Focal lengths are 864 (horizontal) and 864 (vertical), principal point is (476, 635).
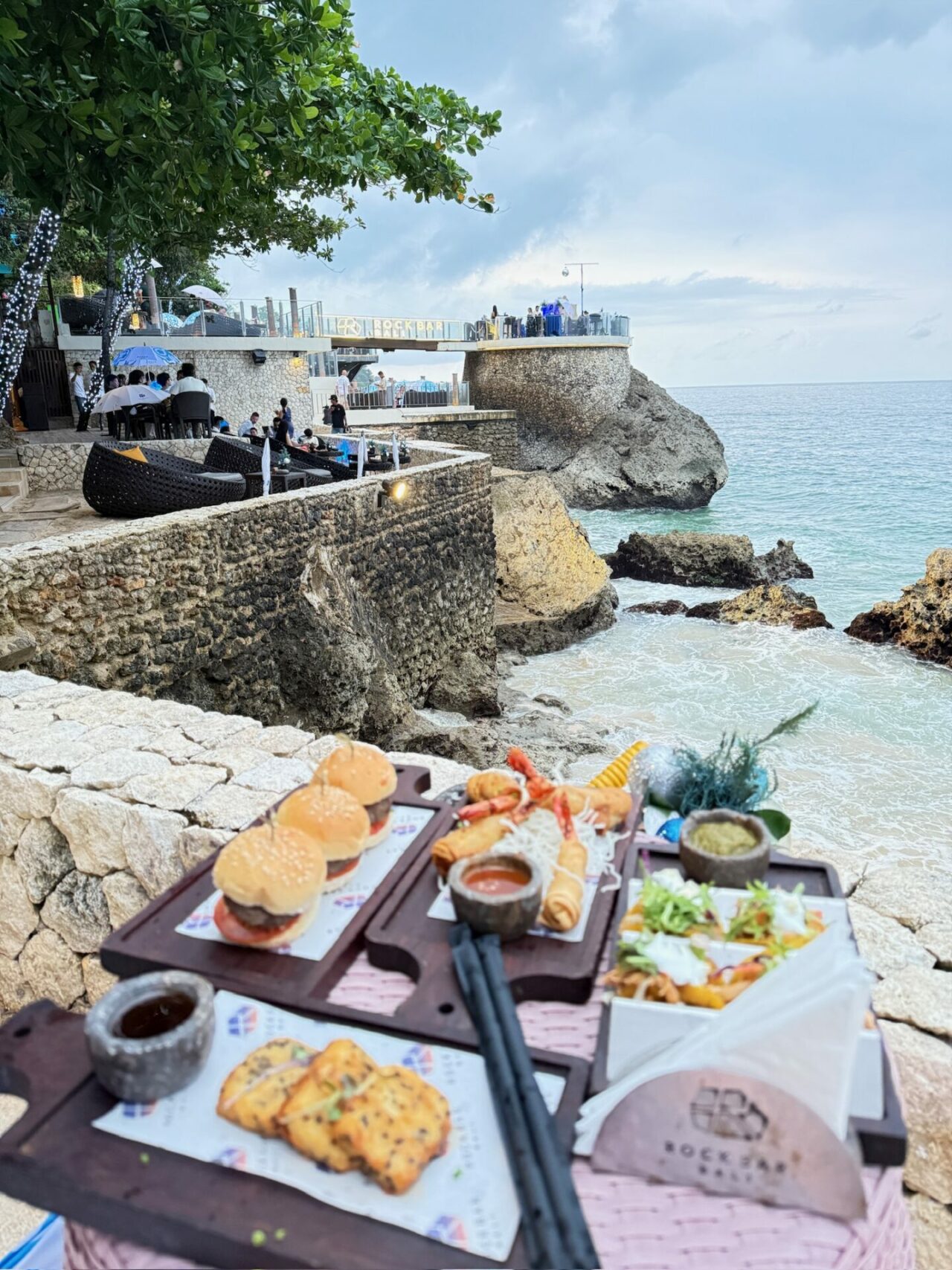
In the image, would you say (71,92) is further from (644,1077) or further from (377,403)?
(377,403)

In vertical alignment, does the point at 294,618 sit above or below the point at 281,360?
below

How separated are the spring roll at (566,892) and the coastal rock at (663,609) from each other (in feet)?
51.7

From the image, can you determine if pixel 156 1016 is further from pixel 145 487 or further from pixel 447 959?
pixel 145 487

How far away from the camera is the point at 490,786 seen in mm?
1924

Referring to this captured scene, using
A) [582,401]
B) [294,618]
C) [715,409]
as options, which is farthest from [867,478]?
[715,409]

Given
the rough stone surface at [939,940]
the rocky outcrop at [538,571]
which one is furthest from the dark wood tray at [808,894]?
the rocky outcrop at [538,571]

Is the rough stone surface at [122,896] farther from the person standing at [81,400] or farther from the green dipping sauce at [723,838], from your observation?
the person standing at [81,400]

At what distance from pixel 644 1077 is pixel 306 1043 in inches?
20.7

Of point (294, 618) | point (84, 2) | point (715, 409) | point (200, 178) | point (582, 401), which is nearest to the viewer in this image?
point (84, 2)

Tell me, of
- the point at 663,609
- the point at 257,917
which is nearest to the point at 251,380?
the point at 663,609

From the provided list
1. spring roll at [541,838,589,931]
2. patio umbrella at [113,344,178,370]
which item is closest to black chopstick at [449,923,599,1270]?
spring roll at [541,838,589,931]

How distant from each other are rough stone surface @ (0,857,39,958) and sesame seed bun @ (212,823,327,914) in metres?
2.14

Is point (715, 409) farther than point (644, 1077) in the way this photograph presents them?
Result: Yes

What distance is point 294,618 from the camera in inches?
301
